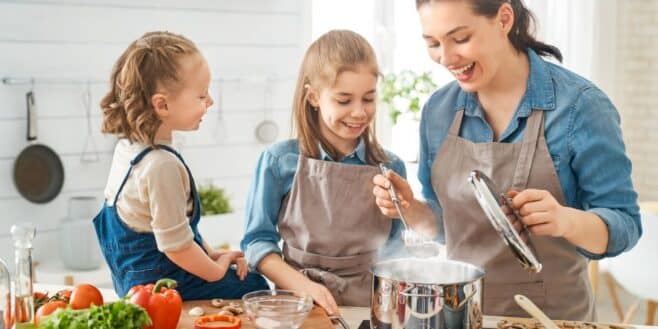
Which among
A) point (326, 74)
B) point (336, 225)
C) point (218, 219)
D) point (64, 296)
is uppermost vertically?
point (326, 74)

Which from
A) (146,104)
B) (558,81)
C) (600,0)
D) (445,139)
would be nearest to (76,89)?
(146,104)

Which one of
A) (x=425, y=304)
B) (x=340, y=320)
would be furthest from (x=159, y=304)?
(x=425, y=304)

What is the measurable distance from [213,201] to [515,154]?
2.13 m

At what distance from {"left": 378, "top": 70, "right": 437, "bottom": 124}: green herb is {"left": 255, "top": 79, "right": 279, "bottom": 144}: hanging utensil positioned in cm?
57

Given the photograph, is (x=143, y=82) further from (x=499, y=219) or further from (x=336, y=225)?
(x=499, y=219)

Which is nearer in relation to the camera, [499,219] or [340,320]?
[499,219]

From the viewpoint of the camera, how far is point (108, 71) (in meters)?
3.58

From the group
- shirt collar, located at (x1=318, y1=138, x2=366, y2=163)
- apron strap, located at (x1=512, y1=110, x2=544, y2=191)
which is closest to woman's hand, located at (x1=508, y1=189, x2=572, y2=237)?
apron strap, located at (x1=512, y1=110, x2=544, y2=191)

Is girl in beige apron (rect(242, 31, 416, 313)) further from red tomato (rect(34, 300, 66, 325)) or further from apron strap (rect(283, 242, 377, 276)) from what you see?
red tomato (rect(34, 300, 66, 325))

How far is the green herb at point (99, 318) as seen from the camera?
138 centimetres

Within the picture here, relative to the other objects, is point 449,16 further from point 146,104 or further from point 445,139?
point 146,104

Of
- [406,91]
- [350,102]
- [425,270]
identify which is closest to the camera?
[425,270]

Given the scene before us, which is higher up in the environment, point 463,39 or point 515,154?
point 463,39

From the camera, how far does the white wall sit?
11.0ft
